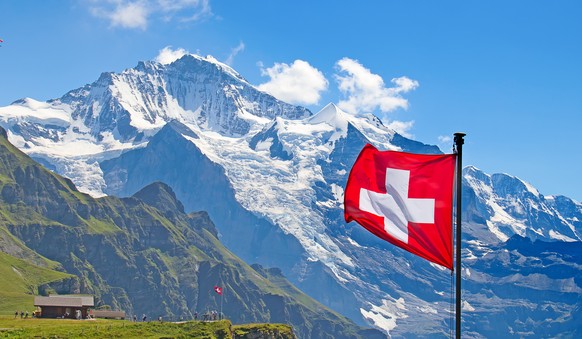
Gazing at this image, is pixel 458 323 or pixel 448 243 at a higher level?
pixel 448 243

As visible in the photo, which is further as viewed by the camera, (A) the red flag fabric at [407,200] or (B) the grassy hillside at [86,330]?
(B) the grassy hillside at [86,330]

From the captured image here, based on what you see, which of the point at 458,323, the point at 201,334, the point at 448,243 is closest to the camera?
the point at 458,323

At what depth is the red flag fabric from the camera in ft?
116

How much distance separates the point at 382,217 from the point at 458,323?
586 centimetres

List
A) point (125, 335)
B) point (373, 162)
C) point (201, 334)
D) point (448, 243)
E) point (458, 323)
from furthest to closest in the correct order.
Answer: point (201, 334) → point (125, 335) → point (373, 162) → point (448, 243) → point (458, 323)

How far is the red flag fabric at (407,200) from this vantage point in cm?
3538

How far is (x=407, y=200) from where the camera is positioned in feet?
120

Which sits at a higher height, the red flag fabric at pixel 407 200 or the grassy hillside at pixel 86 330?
the grassy hillside at pixel 86 330

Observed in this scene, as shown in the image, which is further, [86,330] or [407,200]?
[86,330]

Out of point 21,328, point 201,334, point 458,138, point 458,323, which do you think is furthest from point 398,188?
point 201,334

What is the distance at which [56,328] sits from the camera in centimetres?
16562

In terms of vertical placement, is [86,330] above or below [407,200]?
above

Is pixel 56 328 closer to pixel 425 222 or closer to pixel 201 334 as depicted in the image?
pixel 201 334

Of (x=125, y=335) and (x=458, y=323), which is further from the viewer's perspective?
(x=125, y=335)
